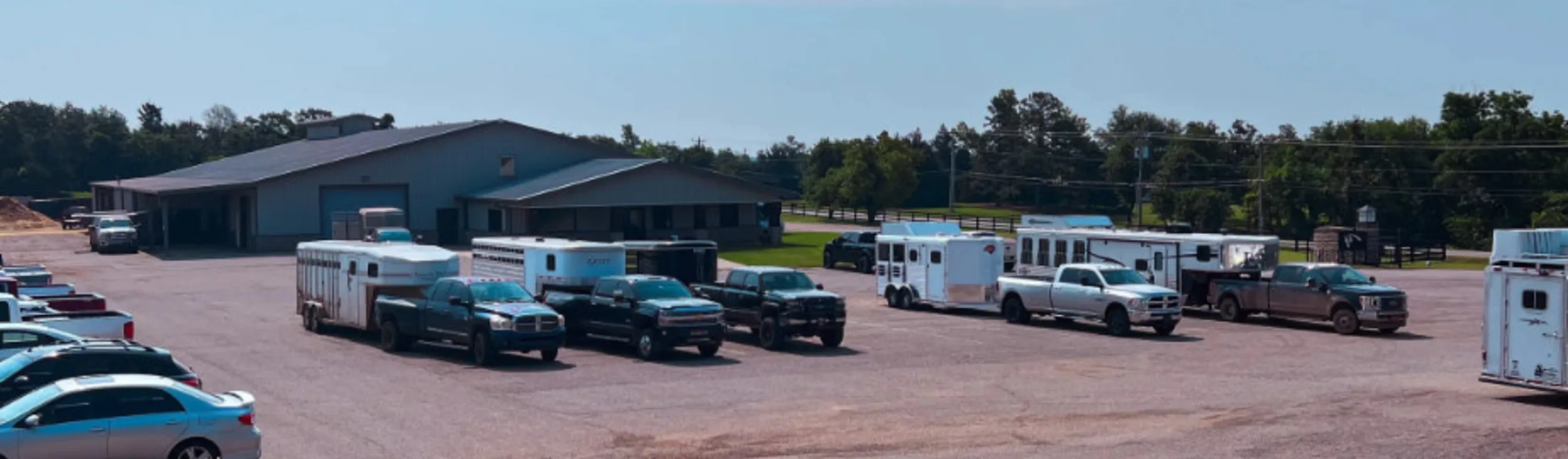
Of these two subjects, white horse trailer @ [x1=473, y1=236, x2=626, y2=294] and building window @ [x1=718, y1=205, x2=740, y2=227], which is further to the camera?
building window @ [x1=718, y1=205, x2=740, y2=227]

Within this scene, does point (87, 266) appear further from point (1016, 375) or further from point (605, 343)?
point (1016, 375)

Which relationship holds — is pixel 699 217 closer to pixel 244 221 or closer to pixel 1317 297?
pixel 244 221

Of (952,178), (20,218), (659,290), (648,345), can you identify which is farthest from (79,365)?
(952,178)

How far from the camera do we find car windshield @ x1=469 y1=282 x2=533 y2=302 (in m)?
28.4

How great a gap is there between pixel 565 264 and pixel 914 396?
11.5 meters

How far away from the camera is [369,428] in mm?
20078

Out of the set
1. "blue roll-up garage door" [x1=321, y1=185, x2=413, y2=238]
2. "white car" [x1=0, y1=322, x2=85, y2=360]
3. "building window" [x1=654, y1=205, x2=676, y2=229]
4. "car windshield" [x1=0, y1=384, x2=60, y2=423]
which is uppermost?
"blue roll-up garage door" [x1=321, y1=185, x2=413, y2=238]

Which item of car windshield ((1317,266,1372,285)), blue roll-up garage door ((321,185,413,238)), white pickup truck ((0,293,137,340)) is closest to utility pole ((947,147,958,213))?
blue roll-up garage door ((321,185,413,238))

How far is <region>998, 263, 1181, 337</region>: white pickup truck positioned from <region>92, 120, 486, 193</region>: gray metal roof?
38.5 m

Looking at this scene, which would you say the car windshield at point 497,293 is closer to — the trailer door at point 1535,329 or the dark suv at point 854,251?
the trailer door at point 1535,329

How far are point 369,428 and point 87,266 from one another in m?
41.6

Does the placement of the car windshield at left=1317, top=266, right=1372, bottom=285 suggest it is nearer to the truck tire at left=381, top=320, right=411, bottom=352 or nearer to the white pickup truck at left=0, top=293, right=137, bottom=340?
the truck tire at left=381, top=320, right=411, bottom=352

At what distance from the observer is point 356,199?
68.4 metres

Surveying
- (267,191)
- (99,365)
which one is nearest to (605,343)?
(99,365)
